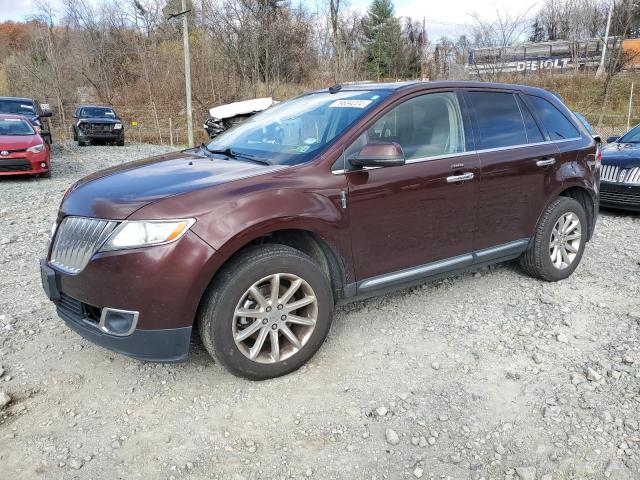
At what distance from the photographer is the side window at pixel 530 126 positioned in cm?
429

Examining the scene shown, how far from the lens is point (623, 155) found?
735 cm

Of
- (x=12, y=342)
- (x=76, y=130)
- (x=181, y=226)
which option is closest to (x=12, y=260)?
(x=12, y=342)

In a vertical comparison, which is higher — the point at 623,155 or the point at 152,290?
the point at 623,155

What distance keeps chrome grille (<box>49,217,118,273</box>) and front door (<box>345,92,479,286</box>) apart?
142 centimetres

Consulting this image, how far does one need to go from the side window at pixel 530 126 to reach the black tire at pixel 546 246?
0.57 m

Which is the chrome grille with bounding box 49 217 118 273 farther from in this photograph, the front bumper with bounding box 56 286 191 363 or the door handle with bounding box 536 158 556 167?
the door handle with bounding box 536 158 556 167

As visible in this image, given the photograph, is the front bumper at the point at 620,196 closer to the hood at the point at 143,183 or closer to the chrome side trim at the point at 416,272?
the chrome side trim at the point at 416,272

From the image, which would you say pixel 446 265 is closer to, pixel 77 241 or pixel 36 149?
pixel 77 241

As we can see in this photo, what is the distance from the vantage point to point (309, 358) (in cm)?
314

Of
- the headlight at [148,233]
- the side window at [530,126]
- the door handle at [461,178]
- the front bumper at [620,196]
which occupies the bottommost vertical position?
the front bumper at [620,196]

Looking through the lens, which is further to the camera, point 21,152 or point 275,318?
point 21,152

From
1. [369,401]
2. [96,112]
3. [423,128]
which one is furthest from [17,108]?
[369,401]

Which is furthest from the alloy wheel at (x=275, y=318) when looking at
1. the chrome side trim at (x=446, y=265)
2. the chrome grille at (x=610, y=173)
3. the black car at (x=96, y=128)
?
the black car at (x=96, y=128)

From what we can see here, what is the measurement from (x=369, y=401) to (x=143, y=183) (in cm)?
175
